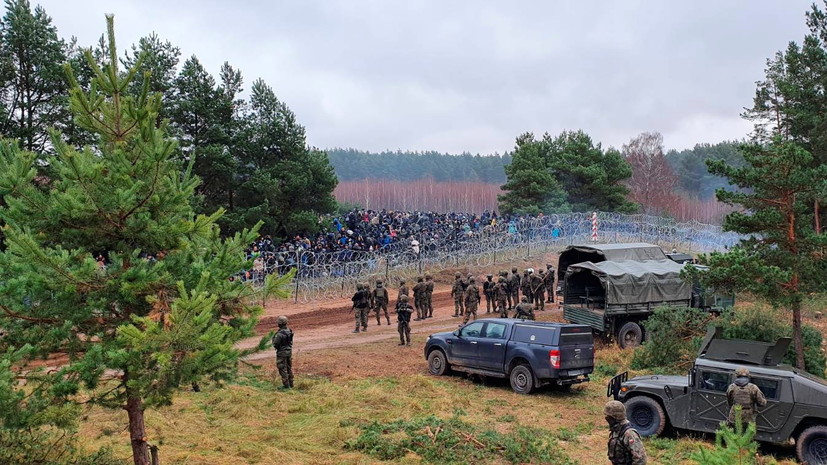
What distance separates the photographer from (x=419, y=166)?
169m

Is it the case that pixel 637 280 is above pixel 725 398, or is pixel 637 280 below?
above

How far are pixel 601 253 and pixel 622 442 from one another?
15393mm

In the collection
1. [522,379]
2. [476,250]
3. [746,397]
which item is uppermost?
[476,250]

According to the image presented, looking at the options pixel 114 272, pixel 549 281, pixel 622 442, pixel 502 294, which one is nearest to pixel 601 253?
pixel 502 294

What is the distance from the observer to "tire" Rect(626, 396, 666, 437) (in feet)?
37.3

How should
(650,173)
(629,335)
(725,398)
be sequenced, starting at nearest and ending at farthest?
(725,398)
(629,335)
(650,173)

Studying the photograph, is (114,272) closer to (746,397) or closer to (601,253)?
(746,397)

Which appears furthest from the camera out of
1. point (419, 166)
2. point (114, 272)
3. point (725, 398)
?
point (419, 166)

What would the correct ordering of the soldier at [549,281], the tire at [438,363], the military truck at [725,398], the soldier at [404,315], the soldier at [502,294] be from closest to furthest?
the military truck at [725,398]
the tire at [438,363]
the soldier at [404,315]
the soldier at [502,294]
the soldier at [549,281]

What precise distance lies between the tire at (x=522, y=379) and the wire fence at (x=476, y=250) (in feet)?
31.2

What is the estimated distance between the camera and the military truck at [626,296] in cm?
1922

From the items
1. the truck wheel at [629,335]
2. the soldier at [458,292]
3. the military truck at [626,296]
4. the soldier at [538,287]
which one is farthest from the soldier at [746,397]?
the soldier at [538,287]

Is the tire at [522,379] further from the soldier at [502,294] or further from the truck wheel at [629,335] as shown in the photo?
the soldier at [502,294]

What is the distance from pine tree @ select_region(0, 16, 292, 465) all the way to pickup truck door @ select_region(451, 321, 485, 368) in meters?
8.62
